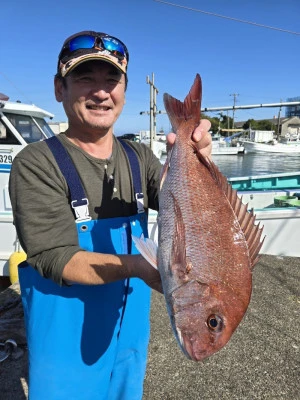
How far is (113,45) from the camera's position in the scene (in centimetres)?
181

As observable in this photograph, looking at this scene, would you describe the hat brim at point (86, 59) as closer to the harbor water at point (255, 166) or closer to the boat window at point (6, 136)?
the boat window at point (6, 136)

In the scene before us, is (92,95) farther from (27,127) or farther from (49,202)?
(27,127)

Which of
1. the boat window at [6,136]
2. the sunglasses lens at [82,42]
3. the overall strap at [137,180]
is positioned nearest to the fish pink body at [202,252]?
the overall strap at [137,180]

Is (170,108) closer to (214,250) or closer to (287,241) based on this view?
(214,250)

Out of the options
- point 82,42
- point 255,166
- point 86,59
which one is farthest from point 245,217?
point 255,166

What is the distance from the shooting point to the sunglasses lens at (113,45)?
5.85ft

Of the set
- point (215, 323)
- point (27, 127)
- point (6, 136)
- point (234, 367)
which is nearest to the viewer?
point (215, 323)

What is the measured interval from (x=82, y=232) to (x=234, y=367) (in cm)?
241

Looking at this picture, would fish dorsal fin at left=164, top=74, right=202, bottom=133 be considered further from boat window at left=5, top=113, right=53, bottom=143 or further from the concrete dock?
boat window at left=5, top=113, right=53, bottom=143

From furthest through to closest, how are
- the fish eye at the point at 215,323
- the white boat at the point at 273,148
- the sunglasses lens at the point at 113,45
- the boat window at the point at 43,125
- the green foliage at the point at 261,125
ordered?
the green foliage at the point at 261,125
the white boat at the point at 273,148
the boat window at the point at 43,125
the sunglasses lens at the point at 113,45
the fish eye at the point at 215,323

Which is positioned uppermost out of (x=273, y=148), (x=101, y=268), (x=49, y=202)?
(x=49, y=202)

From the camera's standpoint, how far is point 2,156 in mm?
6578

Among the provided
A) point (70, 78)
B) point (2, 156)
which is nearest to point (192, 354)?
point (70, 78)

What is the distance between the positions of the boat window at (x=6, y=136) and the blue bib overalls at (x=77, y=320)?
219 inches
